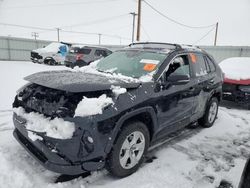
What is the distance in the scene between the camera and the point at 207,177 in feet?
11.6

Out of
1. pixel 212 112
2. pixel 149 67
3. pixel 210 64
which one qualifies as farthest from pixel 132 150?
pixel 210 64

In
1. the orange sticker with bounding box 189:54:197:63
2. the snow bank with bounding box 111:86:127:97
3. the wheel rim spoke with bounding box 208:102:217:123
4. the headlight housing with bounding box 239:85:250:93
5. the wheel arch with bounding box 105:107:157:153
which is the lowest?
the wheel rim spoke with bounding box 208:102:217:123

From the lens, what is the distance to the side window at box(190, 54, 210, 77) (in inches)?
190

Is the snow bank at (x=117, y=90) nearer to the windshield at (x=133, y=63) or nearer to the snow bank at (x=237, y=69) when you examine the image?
the windshield at (x=133, y=63)

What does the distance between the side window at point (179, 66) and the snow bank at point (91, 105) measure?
1.40 meters

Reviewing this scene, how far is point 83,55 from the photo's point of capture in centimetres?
1430

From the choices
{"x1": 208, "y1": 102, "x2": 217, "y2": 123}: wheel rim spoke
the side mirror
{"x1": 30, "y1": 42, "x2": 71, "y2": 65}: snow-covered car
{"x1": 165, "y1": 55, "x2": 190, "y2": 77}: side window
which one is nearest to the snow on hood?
{"x1": 30, "y1": 42, "x2": 71, "y2": 65}: snow-covered car

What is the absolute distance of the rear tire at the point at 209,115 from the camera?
5516 mm

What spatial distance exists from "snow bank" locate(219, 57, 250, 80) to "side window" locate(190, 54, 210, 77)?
2.91 metres

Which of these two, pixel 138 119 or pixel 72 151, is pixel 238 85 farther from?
pixel 72 151

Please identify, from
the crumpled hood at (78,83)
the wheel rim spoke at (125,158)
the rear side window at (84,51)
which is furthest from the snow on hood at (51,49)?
the wheel rim spoke at (125,158)

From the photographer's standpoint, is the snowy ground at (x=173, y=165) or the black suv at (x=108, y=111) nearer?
the black suv at (x=108, y=111)

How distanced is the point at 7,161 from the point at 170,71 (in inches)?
111

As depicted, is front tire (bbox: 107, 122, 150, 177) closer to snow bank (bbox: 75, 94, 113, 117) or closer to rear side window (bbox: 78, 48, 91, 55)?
snow bank (bbox: 75, 94, 113, 117)
